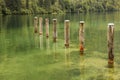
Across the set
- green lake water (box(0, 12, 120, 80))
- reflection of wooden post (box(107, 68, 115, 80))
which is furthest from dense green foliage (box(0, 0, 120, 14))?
reflection of wooden post (box(107, 68, 115, 80))

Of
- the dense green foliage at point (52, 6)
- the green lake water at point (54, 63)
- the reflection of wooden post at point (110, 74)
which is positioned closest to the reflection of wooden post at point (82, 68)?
the green lake water at point (54, 63)

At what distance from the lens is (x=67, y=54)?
2597cm

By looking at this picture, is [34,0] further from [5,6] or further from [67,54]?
[67,54]

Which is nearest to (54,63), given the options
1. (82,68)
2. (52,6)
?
(82,68)

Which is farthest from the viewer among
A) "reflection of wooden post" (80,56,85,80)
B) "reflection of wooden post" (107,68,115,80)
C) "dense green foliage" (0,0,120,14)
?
"dense green foliage" (0,0,120,14)

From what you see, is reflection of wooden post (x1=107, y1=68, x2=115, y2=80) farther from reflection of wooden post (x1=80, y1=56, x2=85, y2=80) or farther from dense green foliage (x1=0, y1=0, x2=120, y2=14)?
dense green foliage (x1=0, y1=0, x2=120, y2=14)

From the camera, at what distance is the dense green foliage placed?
10894cm

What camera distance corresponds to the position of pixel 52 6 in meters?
127

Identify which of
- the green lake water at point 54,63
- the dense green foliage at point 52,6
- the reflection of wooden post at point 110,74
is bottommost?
→ the reflection of wooden post at point 110,74

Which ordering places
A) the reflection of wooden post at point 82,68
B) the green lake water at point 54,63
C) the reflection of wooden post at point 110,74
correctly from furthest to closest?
the green lake water at point 54,63, the reflection of wooden post at point 82,68, the reflection of wooden post at point 110,74

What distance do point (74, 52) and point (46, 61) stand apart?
4.42 meters

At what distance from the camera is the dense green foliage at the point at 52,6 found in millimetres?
A: 108938

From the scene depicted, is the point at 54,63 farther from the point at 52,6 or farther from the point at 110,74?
the point at 52,6

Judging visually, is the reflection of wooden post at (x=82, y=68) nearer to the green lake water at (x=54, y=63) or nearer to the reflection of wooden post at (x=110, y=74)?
the green lake water at (x=54, y=63)
